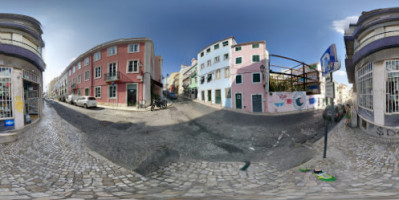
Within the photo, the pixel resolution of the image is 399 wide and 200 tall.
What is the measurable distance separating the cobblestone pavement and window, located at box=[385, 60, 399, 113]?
0.66 m

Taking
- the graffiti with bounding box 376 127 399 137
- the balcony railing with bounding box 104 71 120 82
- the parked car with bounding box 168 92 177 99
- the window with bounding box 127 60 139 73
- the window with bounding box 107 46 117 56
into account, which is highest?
the window with bounding box 107 46 117 56

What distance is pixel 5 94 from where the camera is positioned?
1.91 m

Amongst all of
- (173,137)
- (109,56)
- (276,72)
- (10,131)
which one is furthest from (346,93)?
(10,131)

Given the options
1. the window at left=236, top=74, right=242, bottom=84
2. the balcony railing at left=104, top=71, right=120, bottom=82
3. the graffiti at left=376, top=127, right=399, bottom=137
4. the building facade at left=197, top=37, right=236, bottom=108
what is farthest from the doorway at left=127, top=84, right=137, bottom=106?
the graffiti at left=376, top=127, right=399, bottom=137

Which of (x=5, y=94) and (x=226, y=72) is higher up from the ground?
(x=226, y=72)

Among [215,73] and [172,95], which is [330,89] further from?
[172,95]

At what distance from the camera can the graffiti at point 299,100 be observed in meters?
2.65

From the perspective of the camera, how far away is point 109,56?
2123mm

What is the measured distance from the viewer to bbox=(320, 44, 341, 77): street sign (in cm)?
227

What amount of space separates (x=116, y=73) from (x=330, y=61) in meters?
3.36

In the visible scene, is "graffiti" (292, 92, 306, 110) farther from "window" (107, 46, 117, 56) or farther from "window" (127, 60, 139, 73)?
"window" (107, 46, 117, 56)

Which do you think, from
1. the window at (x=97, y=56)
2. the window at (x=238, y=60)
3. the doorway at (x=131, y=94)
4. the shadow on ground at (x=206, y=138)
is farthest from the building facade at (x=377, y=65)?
the window at (x=97, y=56)

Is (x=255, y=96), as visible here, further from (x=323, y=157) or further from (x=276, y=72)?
(x=323, y=157)

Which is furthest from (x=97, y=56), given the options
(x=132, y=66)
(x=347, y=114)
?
(x=347, y=114)
